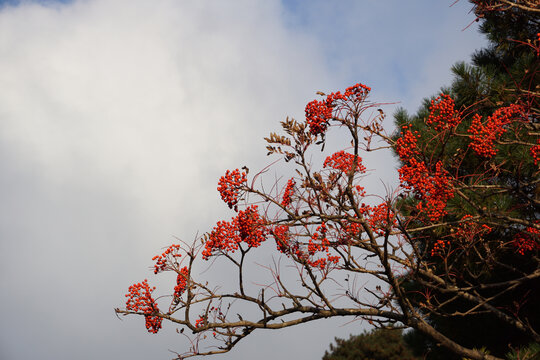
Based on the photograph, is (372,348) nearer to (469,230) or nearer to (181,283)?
(469,230)

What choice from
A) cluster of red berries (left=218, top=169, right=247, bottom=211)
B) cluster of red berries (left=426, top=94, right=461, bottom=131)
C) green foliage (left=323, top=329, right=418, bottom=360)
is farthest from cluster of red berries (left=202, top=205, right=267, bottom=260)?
green foliage (left=323, top=329, right=418, bottom=360)

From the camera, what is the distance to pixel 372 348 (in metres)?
17.2

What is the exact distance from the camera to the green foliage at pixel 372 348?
1706 centimetres

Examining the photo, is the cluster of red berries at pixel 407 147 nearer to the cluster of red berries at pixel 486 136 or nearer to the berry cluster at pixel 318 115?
the cluster of red berries at pixel 486 136

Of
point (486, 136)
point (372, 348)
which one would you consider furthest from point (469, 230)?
point (372, 348)

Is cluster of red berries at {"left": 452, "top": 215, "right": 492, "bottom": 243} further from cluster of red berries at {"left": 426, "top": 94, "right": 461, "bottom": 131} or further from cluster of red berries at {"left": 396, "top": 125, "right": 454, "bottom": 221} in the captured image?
cluster of red berries at {"left": 426, "top": 94, "right": 461, "bottom": 131}

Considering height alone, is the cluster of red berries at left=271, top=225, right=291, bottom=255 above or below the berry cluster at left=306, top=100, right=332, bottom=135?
below

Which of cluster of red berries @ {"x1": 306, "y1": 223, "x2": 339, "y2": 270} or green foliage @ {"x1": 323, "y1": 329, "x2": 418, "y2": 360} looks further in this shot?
green foliage @ {"x1": 323, "y1": 329, "x2": 418, "y2": 360}

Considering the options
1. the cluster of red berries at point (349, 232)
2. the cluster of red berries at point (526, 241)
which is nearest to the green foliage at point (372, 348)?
the cluster of red berries at point (526, 241)

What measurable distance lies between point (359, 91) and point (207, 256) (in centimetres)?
228

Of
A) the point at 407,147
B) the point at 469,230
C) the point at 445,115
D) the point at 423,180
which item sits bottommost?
the point at 469,230

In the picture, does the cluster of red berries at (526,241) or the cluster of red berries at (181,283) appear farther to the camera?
the cluster of red berries at (526,241)

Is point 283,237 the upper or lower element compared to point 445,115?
lower

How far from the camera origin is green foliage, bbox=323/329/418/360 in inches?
672
